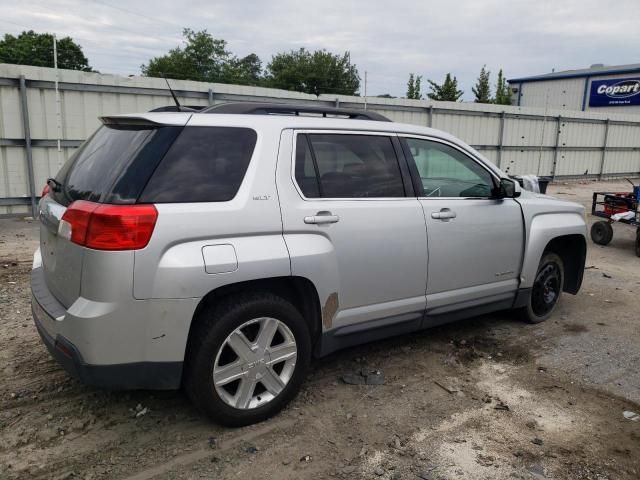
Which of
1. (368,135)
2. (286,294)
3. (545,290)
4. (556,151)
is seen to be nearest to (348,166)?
(368,135)

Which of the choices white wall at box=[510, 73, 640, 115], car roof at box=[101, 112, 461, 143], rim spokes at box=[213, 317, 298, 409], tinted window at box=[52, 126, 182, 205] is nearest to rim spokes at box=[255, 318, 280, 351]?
rim spokes at box=[213, 317, 298, 409]

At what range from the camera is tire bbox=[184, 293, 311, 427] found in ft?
9.46

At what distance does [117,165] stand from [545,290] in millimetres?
4035

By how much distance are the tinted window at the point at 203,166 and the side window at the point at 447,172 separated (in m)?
1.45

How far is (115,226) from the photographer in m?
2.58

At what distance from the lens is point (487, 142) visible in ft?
55.2

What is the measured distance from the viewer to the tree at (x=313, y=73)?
57250mm

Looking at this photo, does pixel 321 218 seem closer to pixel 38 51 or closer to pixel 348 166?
pixel 348 166

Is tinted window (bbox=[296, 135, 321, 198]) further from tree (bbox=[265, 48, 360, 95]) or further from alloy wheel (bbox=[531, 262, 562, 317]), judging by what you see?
tree (bbox=[265, 48, 360, 95])

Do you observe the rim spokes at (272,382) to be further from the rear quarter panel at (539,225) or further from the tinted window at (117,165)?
the rear quarter panel at (539,225)

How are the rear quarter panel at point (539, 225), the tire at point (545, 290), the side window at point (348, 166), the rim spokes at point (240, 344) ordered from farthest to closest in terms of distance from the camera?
the tire at point (545, 290)
the rear quarter panel at point (539, 225)
the side window at point (348, 166)
the rim spokes at point (240, 344)

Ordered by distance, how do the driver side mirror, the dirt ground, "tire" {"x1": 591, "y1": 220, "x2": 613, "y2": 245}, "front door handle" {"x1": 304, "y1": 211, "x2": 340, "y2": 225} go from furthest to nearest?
"tire" {"x1": 591, "y1": 220, "x2": 613, "y2": 245}, the driver side mirror, "front door handle" {"x1": 304, "y1": 211, "x2": 340, "y2": 225}, the dirt ground

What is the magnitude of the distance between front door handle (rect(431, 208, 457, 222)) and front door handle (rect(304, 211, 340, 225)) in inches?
35.5

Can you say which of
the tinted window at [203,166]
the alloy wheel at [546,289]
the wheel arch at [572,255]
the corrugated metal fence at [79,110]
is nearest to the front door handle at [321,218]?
the tinted window at [203,166]
